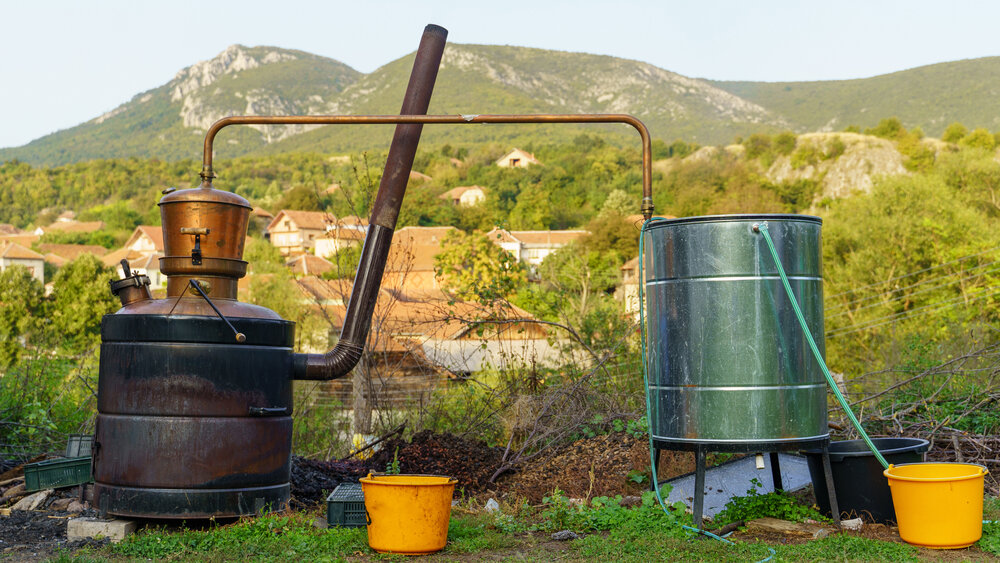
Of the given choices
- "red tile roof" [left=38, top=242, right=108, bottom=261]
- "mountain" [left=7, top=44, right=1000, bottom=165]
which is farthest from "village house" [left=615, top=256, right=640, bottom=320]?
"mountain" [left=7, top=44, right=1000, bottom=165]

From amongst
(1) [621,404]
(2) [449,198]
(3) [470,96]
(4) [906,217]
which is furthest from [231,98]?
(1) [621,404]

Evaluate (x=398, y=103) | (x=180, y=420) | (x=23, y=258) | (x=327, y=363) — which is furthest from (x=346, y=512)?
(x=398, y=103)

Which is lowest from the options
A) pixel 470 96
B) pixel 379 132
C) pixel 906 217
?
pixel 906 217

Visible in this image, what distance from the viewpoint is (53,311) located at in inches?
2242

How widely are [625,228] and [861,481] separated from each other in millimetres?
48527

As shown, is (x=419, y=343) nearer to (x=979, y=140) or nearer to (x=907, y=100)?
(x=979, y=140)

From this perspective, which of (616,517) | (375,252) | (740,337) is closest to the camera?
(740,337)

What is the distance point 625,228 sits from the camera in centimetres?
5328

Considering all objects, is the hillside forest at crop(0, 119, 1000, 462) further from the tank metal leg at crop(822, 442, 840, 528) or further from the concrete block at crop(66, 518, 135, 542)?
the concrete block at crop(66, 518, 135, 542)

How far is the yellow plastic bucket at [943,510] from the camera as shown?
4609mm

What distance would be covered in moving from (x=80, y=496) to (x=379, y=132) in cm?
12688

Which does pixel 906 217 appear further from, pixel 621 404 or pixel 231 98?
pixel 231 98

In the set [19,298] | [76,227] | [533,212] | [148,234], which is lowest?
[19,298]

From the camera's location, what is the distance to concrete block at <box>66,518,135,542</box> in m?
5.33
